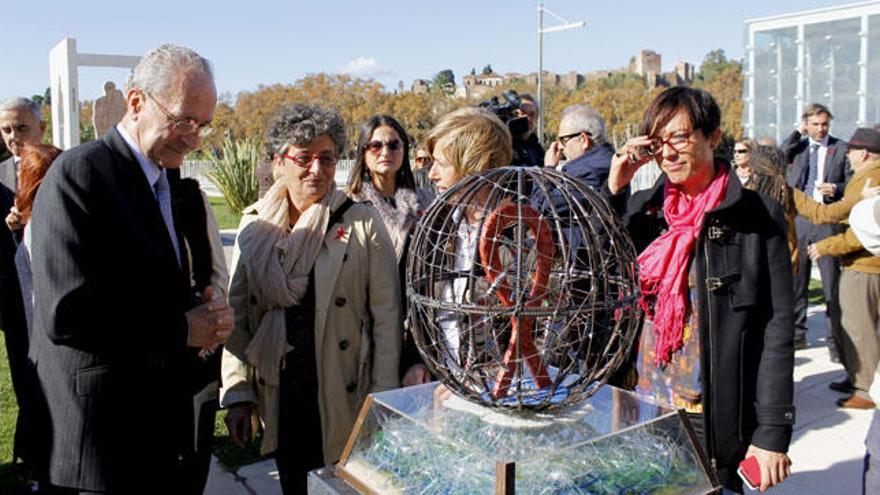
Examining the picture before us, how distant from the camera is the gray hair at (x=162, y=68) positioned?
215 cm

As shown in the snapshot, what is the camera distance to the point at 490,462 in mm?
1375

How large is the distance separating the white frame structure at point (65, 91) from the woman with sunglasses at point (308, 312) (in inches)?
342

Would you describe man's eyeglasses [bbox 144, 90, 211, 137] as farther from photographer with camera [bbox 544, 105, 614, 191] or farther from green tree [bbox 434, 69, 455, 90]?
green tree [bbox 434, 69, 455, 90]

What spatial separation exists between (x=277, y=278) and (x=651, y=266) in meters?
1.35

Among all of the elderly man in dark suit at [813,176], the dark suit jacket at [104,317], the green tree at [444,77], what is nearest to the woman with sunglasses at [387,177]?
the dark suit jacket at [104,317]

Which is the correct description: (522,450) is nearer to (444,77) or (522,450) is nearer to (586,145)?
(586,145)

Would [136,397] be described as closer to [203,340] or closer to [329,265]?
[203,340]

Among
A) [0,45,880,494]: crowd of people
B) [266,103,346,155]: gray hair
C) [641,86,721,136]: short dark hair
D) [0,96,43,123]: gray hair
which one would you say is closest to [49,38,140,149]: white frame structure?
[0,96,43,123]: gray hair

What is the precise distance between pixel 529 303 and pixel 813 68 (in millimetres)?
14136

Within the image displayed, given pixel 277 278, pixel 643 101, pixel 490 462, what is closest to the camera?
pixel 490 462

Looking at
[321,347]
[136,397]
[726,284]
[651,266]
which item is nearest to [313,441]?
[321,347]

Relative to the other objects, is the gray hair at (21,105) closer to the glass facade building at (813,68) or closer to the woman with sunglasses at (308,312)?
the woman with sunglasses at (308,312)

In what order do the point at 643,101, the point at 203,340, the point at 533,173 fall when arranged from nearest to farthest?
1. the point at 533,173
2. the point at 203,340
3. the point at 643,101

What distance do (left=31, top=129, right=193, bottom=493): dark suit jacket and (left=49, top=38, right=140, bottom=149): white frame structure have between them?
362 inches
